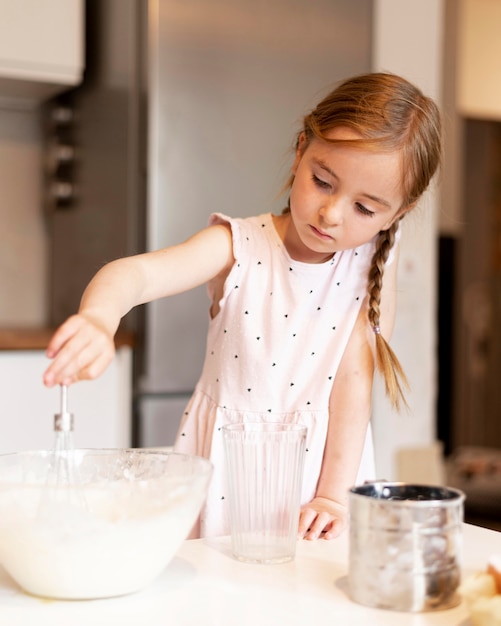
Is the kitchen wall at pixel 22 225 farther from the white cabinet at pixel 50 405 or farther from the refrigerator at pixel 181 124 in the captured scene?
the white cabinet at pixel 50 405

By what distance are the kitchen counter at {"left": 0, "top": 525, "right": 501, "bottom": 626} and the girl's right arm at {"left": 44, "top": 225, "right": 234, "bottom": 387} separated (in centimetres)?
16

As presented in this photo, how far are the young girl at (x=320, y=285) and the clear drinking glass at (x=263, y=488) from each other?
234mm

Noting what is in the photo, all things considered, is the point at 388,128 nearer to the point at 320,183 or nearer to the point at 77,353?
the point at 320,183

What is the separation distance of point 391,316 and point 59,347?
61 cm

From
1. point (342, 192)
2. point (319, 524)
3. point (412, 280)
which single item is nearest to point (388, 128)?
point (342, 192)

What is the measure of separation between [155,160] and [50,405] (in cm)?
56

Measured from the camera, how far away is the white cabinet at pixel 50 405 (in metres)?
1.86

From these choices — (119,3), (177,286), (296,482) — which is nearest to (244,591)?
(296,482)

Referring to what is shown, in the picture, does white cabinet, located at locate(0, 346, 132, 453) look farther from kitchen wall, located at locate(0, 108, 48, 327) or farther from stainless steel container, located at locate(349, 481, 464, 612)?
stainless steel container, located at locate(349, 481, 464, 612)

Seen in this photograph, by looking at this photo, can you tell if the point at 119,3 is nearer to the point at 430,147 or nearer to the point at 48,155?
the point at 48,155

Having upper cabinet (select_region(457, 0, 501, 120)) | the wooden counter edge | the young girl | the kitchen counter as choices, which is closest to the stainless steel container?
the kitchen counter

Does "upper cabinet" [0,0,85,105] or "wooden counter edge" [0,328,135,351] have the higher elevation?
"upper cabinet" [0,0,85,105]

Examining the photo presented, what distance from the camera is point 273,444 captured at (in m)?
0.76

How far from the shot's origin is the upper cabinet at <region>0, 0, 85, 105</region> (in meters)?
2.02
